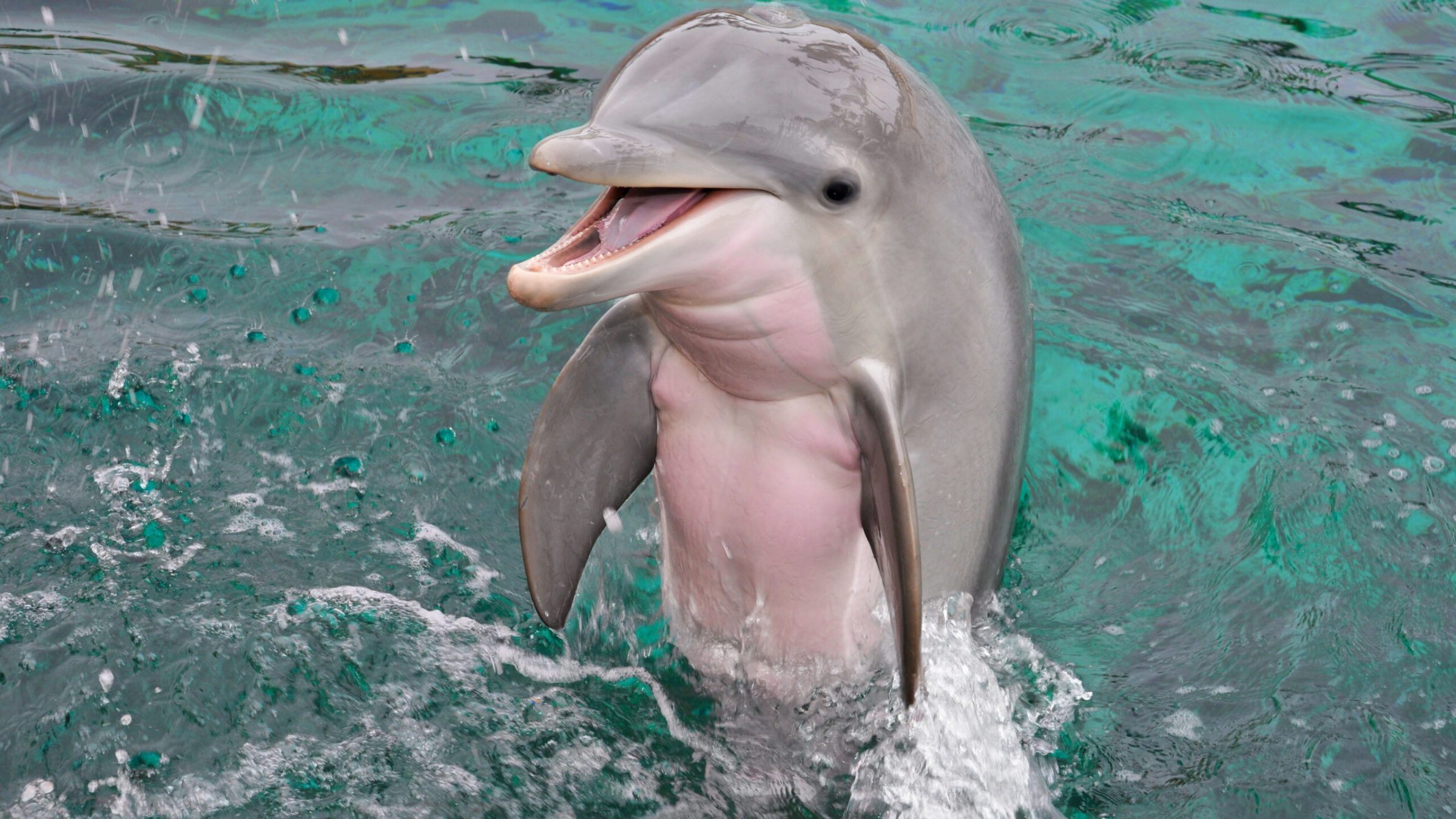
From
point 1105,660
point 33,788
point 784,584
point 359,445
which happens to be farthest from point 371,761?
point 1105,660

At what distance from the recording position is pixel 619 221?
3352 millimetres

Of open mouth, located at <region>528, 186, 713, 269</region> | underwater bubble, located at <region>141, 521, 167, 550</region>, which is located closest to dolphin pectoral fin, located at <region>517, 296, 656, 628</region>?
open mouth, located at <region>528, 186, 713, 269</region>

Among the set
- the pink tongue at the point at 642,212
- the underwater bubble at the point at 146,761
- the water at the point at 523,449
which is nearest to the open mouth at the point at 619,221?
the pink tongue at the point at 642,212

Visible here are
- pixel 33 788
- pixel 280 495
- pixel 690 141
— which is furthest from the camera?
pixel 280 495

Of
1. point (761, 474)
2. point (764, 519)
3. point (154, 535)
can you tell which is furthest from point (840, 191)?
point (154, 535)

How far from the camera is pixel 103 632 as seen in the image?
437cm

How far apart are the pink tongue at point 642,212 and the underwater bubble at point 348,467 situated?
2.38 meters

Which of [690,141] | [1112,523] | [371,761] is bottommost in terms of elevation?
[1112,523]

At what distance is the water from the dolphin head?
161 centimetres

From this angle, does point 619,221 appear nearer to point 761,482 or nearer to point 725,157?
point 725,157

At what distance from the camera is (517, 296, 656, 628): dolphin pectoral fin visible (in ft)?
13.7

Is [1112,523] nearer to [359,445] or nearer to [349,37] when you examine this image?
[359,445]

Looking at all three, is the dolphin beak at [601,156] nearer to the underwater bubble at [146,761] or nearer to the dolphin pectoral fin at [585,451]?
the dolphin pectoral fin at [585,451]

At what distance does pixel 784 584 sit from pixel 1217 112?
567 centimetres
